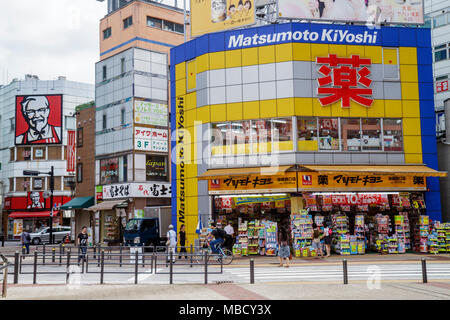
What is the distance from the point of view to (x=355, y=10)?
28.5 meters

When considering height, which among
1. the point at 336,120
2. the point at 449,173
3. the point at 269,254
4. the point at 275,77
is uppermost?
the point at 275,77

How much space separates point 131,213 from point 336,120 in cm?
1881

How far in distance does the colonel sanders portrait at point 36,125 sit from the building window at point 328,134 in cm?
4860

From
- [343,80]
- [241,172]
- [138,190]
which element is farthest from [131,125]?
[343,80]

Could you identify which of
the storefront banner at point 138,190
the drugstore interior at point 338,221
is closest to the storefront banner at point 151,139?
the storefront banner at point 138,190

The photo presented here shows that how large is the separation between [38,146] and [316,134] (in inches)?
2011

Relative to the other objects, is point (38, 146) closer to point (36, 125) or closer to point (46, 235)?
point (36, 125)

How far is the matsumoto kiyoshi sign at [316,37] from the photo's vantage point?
2703 centimetres

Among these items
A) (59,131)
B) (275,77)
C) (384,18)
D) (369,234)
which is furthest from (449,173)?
(59,131)

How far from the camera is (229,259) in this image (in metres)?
21.9

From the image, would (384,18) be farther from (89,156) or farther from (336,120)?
(89,156)

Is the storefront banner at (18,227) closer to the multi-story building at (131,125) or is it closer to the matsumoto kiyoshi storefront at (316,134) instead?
the multi-story building at (131,125)

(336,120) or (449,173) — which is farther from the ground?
(336,120)

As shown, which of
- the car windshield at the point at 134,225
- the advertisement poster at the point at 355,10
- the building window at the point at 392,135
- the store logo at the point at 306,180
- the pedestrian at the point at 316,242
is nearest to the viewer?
the pedestrian at the point at 316,242
